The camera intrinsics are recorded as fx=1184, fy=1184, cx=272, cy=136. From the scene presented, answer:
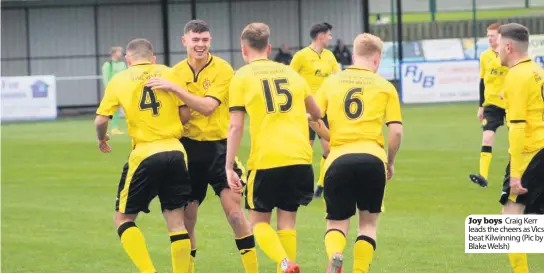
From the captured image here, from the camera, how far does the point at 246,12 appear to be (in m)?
43.5

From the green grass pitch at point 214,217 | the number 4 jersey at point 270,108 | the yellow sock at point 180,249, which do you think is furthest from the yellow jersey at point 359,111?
the green grass pitch at point 214,217

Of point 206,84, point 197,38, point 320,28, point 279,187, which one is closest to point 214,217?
point 320,28

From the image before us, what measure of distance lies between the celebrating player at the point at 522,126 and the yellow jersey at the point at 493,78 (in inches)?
279

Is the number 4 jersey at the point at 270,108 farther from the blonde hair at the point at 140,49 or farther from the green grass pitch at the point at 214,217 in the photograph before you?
the green grass pitch at the point at 214,217

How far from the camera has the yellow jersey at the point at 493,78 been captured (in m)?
17.1

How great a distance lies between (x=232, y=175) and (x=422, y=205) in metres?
6.36

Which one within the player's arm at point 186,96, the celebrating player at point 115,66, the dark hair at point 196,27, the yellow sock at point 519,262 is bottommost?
the yellow sock at point 519,262

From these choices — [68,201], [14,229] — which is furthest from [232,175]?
[68,201]

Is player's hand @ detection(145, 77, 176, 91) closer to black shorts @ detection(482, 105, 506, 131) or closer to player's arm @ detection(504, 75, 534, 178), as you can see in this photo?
player's arm @ detection(504, 75, 534, 178)

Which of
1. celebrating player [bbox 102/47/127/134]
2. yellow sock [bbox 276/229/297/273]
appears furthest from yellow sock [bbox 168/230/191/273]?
celebrating player [bbox 102/47/127/134]

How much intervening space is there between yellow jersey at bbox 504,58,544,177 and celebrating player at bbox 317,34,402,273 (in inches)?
38.9

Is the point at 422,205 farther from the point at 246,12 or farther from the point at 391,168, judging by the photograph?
the point at 246,12

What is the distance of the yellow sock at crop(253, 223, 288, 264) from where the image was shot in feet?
30.9

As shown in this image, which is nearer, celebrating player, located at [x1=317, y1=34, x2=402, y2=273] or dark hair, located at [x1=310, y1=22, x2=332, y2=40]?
celebrating player, located at [x1=317, y1=34, x2=402, y2=273]
